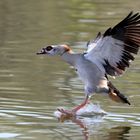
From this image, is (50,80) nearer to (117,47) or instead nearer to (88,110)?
(88,110)

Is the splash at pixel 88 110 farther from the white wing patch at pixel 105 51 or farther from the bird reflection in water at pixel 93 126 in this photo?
the white wing patch at pixel 105 51

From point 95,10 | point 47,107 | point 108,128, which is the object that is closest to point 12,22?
point 95,10

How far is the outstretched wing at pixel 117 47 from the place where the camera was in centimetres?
1080

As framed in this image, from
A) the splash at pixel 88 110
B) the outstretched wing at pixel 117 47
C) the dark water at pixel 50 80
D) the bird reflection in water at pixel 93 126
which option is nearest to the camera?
the bird reflection in water at pixel 93 126

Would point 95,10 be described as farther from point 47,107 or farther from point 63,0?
point 47,107

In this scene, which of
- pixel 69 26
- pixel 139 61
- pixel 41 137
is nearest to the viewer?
pixel 41 137

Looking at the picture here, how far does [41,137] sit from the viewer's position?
9.69m

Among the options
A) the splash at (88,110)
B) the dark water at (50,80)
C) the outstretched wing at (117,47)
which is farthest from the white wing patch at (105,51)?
the dark water at (50,80)

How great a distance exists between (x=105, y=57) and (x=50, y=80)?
239cm

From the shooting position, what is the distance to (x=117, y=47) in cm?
1101

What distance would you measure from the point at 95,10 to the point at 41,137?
13315 millimetres

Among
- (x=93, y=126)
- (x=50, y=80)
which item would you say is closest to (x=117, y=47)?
(x=93, y=126)

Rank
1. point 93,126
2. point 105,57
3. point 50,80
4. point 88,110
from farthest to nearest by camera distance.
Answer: point 50,80 → point 88,110 → point 105,57 → point 93,126

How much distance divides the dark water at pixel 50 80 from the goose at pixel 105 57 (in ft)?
1.14
